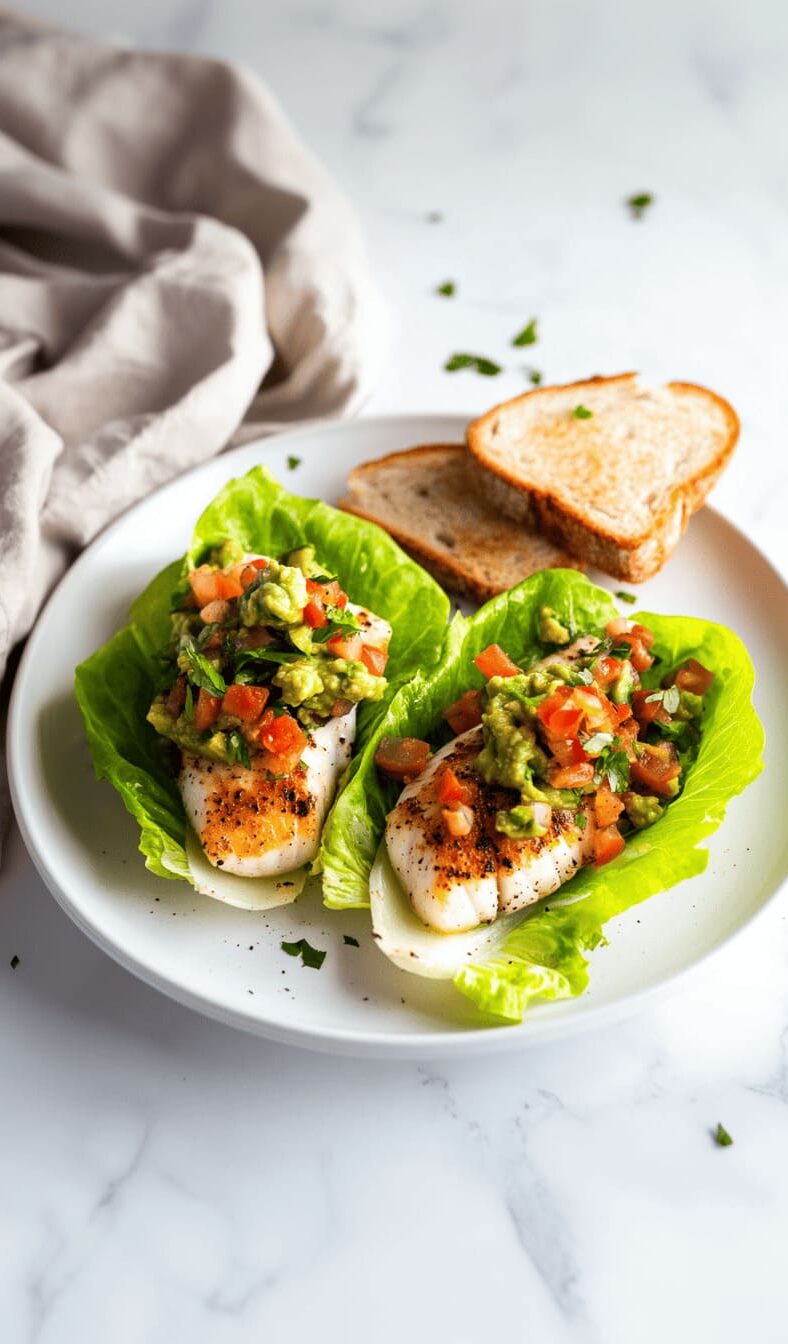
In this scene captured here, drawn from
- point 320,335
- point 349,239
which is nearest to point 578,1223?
point 320,335

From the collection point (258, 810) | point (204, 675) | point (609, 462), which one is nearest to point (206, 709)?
point (204, 675)

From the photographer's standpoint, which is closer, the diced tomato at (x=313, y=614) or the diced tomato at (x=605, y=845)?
the diced tomato at (x=605, y=845)

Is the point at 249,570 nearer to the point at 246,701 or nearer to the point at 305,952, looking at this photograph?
the point at 246,701

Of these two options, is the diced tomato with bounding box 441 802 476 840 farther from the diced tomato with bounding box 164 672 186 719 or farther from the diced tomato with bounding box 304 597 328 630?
the diced tomato with bounding box 164 672 186 719

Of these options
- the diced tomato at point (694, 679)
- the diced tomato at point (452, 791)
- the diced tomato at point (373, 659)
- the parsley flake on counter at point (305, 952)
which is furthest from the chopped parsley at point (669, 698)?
the parsley flake on counter at point (305, 952)

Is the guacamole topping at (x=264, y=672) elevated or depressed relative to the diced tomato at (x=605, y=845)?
depressed

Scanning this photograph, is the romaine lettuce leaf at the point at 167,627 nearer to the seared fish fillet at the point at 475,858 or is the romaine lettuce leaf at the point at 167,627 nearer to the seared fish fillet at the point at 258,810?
the seared fish fillet at the point at 258,810

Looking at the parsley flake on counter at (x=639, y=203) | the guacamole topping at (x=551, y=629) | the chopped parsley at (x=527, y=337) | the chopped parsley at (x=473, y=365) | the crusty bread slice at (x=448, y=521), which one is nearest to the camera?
the guacamole topping at (x=551, y=629)

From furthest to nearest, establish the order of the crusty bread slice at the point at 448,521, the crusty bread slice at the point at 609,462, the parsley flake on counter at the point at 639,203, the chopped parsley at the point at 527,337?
the parsley flake on counter at the point at 639,203 < the chopped parsley at the point at 527,337 < the crusty bread slice at the point at 448,521 < the crusty bread slice at the point at 609,462
